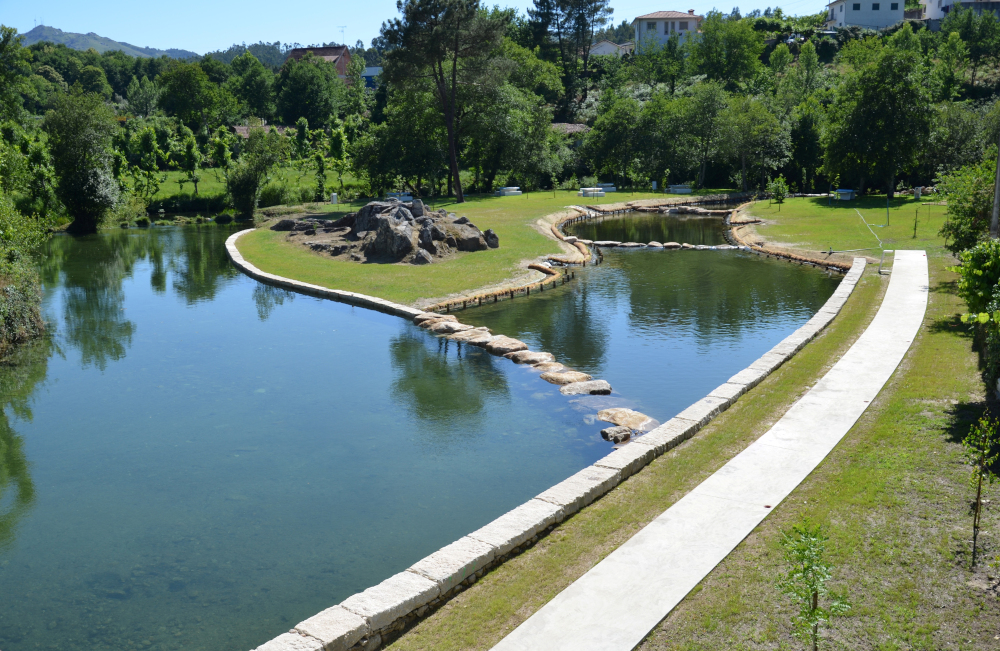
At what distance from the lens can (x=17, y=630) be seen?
8.09 meters

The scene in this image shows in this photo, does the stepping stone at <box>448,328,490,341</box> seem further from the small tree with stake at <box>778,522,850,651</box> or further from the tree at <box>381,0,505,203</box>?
the tree at <box>381,0,505,203</box>

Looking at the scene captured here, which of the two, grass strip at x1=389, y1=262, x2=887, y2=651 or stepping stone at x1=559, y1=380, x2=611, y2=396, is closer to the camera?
grass strip at x1=389, y1=262, x2=887, y2=651

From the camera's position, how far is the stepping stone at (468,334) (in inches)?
752

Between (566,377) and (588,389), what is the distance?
0.80 m

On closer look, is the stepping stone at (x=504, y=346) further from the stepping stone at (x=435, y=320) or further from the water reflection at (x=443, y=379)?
the stepping stone at (x=435, y=320)

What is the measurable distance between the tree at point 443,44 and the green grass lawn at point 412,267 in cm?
1045

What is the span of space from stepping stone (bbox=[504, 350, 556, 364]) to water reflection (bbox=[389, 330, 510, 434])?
0.45m

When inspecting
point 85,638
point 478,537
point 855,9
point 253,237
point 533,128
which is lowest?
point 85,638

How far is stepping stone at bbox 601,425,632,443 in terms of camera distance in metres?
12.7

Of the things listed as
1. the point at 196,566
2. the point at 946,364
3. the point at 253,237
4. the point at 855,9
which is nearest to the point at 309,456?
the point at 196,566

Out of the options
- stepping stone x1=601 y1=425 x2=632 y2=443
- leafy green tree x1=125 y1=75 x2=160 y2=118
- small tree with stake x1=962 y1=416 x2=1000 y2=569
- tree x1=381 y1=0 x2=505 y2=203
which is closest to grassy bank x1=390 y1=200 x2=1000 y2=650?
small tree with stake x1=962 y1=416 x2=1000 y2=569

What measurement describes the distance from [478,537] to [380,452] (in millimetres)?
4523

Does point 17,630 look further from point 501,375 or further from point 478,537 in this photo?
point 501,375

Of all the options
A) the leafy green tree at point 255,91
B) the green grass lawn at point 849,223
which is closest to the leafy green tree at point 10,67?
the green grass lawn at point 849,223
